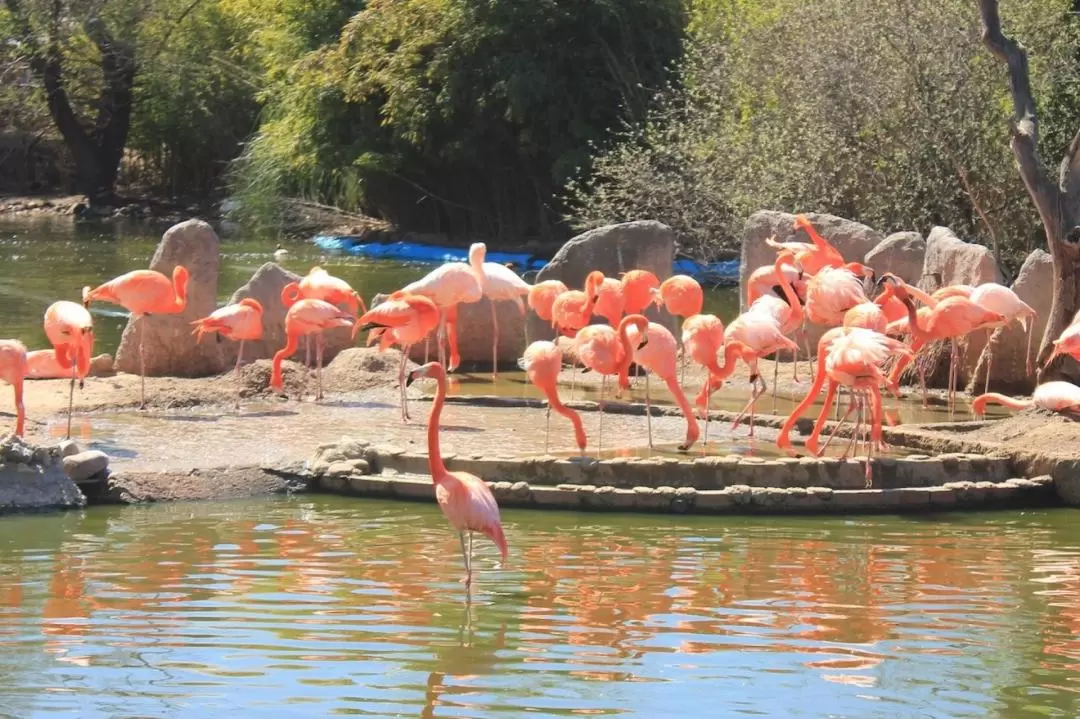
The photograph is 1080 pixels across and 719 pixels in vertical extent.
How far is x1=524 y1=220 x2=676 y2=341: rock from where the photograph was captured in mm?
13484

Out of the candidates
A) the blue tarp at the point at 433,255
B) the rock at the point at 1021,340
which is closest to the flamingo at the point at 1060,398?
the rock at the point at 1021,340

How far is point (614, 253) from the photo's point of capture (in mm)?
13492

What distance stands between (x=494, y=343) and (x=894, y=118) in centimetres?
578

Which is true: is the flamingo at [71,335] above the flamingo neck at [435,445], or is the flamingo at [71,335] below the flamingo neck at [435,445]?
above

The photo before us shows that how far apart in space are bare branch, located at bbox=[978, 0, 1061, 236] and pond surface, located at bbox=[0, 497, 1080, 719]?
11.0 ft

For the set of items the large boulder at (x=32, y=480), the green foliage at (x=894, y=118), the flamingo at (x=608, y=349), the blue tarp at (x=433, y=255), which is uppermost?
the green foliage at (x=894, y=118)

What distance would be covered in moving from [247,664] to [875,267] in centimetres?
861

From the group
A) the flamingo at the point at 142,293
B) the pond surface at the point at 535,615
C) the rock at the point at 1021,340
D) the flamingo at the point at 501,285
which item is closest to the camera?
the pond surface at the point at 535,615

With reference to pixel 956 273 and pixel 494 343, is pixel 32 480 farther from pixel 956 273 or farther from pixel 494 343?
pixel 956 273

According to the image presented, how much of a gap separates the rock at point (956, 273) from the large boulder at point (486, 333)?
3.12 m

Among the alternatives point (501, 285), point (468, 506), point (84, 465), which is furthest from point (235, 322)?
point (468, 506)

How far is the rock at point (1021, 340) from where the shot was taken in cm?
1209

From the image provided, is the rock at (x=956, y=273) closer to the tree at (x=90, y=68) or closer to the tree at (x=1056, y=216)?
the tree at (x=1056, y=216)

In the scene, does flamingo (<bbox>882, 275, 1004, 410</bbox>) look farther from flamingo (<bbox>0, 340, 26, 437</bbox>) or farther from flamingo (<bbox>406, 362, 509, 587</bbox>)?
flamingo (<bbox>0, 340, 26, 437</bbox>)
